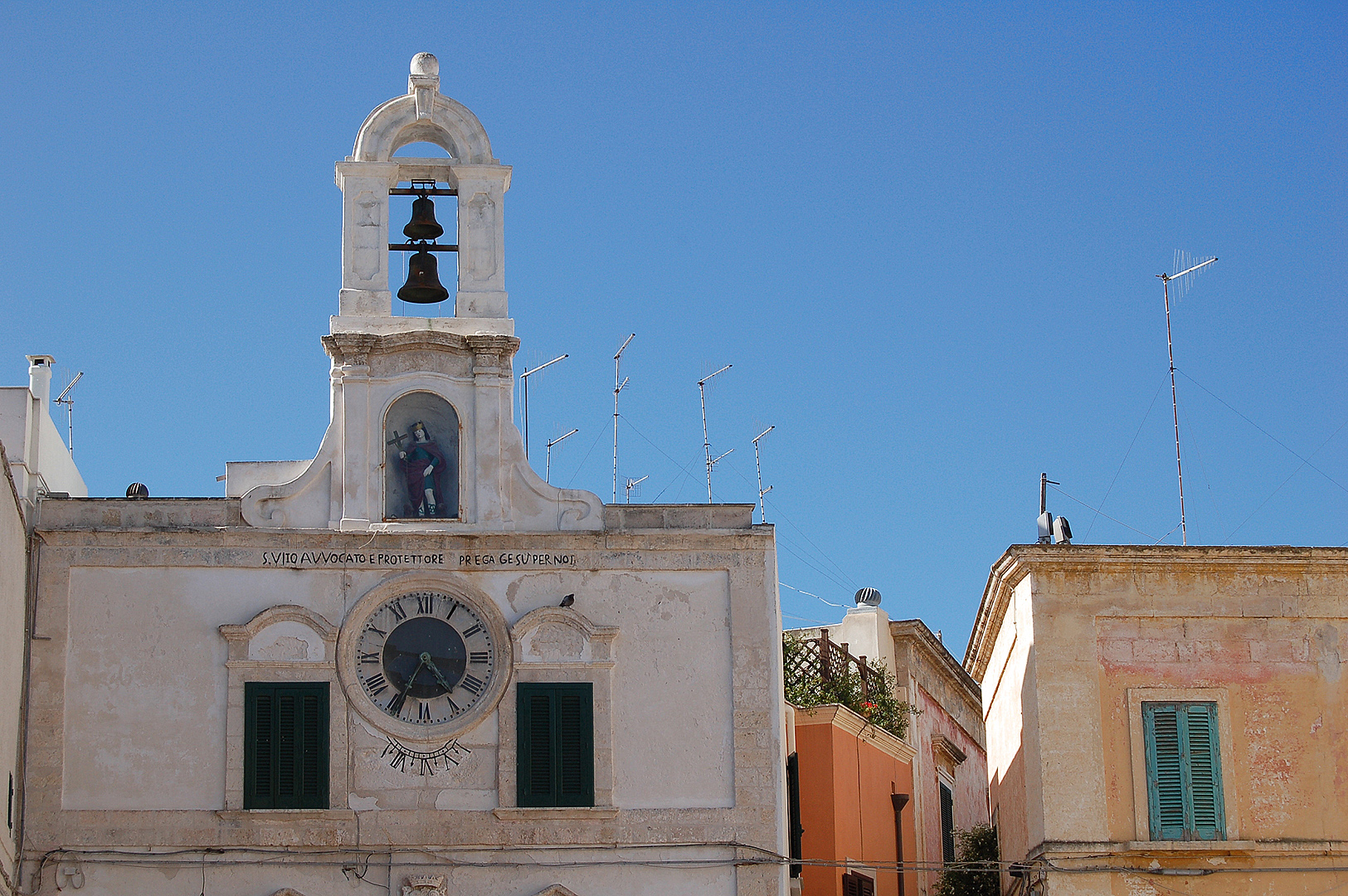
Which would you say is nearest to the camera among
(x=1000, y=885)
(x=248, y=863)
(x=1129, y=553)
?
(x=248, y=863)

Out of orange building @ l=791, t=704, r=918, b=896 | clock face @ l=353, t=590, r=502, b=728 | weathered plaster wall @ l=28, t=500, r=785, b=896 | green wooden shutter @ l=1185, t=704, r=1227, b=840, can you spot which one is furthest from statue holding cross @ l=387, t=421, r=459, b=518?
green wooden shutter @ l=1185, t=704, r=1227, b=840

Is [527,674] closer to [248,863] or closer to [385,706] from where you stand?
[385,706]

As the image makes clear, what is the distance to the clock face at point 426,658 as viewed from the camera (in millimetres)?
23578

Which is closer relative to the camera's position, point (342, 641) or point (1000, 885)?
point (342, 641)

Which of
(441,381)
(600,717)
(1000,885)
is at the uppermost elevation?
(441,381)

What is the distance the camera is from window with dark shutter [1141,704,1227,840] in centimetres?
2409

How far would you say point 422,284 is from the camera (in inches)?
1000

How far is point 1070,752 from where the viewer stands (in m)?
24.4

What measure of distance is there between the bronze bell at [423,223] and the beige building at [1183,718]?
7.73m

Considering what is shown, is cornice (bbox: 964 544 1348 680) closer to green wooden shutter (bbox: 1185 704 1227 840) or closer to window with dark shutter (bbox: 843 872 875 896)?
green wooden shutter (bbox: 1185 704 1227 840)

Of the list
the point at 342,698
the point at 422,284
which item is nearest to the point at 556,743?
the point at 342,698

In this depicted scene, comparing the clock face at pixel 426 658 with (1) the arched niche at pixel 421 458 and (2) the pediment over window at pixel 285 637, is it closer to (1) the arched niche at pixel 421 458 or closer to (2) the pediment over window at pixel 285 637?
(2) the pediment over window at pixel 285 637

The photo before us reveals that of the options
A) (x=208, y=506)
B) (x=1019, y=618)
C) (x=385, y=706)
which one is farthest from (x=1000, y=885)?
(x=208, y=506)

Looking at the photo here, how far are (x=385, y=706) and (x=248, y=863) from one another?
7.16 ft
